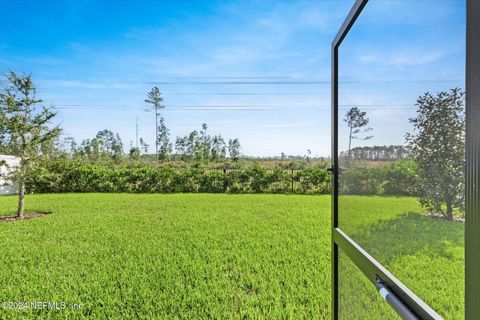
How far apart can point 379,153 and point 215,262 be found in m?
2.21

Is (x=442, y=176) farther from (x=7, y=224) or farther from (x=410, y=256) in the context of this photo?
(x=7, y=224)

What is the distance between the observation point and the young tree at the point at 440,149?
1.55 feet

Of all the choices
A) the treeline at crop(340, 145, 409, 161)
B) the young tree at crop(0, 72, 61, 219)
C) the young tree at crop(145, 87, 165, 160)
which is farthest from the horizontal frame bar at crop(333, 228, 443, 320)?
the young tree at crop(145, 87, 165, 160)

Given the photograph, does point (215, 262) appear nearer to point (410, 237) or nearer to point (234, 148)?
point (410, 237)

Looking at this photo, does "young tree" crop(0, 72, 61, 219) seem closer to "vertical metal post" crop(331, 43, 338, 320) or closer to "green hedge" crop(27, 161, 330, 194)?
"green hedge" crop(27, 161, 330, 194)

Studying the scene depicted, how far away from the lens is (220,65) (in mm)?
7789

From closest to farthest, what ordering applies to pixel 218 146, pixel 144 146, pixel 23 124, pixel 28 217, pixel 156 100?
1. pixel 23 124
2. pixel 28 217
3. pixel 156 100
4. pixel 218 146
5. pixel 144 146

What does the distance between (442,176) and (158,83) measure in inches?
430

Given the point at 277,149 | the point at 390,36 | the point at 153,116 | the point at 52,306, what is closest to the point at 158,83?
the point at 153,116

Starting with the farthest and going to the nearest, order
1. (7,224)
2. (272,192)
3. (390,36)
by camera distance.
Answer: (272,192), (7,224), (390,36)

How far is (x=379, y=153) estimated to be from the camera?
87 centimetres

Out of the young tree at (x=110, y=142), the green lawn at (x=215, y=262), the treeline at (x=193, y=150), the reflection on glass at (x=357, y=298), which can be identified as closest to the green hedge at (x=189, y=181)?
the green lawn at (x=215, y=262)

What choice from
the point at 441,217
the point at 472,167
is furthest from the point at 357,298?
the point at 472,167

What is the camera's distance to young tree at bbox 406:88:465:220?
47cm
